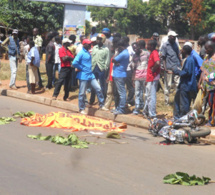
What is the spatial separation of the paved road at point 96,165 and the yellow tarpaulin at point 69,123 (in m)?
0.48

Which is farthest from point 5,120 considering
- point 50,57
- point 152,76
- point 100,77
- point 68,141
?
point 50,57

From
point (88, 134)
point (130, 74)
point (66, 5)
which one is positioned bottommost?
point (88, 134)

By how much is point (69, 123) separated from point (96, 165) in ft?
10.9

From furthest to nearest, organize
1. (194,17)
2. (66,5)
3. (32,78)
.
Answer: (194,17)
(66,5)
(32,78)

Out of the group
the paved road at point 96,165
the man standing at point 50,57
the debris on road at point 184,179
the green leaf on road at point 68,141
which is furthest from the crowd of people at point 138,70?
the debris on road at point 184,179

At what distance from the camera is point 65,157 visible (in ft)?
23.3

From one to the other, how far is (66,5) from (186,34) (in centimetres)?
3001

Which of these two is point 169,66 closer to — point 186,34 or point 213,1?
point 213,1

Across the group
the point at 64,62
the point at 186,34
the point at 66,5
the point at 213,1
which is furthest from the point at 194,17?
the point at 64,62

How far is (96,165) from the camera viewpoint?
6719 mm

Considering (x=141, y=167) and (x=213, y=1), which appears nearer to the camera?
(x=141, y=167)

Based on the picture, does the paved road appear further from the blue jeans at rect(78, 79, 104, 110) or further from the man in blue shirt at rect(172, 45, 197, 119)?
the blue jeans at rect(78, 79, 104, 110)

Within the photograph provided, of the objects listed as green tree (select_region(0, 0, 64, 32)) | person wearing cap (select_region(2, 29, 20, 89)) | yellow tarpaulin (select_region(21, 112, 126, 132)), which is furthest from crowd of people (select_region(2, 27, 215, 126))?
green tree (select_region(0, 0, 64, 32))

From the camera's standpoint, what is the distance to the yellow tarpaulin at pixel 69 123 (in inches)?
390
